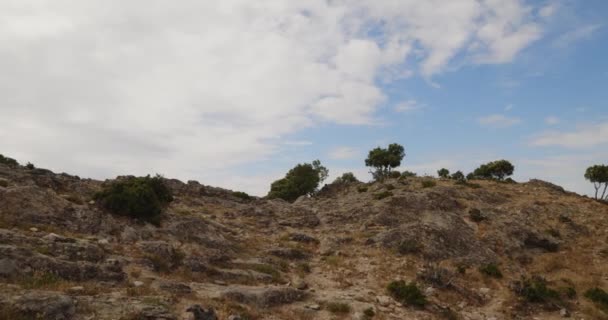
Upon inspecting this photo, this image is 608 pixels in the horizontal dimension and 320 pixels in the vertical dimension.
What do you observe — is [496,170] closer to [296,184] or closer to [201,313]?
[296,184]

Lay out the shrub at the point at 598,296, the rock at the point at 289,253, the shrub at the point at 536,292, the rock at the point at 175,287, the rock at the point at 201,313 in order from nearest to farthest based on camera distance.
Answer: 1. the rock at the point at 201,313
2. the rock at the point at 175,287
3. the shrub at the point at 536,292
4. the shrub at the point at 598,296
5. the rock at the point at 289,253

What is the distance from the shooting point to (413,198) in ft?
144

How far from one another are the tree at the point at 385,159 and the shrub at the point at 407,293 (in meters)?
47.4

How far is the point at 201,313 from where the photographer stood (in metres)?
16.4

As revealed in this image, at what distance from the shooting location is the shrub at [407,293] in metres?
23.9

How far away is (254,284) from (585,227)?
120 ft

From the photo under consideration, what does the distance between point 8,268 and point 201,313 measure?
815 centimetres

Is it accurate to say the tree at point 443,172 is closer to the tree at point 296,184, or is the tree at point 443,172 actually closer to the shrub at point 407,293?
the tree at point 296,184

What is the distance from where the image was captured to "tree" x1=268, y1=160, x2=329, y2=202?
228ft

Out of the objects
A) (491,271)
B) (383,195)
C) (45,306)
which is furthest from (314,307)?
(383,195)

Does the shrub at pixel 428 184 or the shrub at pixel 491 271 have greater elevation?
the shrub at pixel 428 184

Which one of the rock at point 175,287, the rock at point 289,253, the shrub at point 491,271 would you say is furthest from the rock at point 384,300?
Answer: the shrub at point 491,271

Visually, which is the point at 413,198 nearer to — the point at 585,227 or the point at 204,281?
the point at 585,227

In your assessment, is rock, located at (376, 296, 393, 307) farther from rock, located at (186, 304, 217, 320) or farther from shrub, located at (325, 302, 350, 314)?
rock, located at (186, 304, 217, 320)
